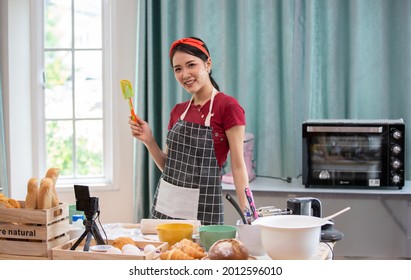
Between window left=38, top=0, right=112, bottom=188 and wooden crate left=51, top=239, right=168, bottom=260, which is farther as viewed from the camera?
window left=38, top=0, right=112, bottom=188

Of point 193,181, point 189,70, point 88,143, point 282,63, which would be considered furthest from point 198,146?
point 88,143

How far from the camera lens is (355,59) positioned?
3.68m

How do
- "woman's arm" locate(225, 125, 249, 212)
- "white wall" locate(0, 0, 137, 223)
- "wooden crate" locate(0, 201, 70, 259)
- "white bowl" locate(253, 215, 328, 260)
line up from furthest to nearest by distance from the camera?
"white wall" locate(0, 0, 137, 223) < "woman's arm" locate(225, 125, 249, 212) < "wooden crate" locate(0, 201, 70, 259) < "white bowl" locate(253, 215, 328, 260)

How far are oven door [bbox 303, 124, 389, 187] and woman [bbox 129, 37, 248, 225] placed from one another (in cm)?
109

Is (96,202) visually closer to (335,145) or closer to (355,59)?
(335,145)

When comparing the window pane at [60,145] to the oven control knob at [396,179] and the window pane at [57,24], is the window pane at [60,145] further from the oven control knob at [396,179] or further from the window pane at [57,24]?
the oven control knob at [396,179]

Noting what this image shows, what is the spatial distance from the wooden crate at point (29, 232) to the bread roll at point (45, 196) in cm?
2

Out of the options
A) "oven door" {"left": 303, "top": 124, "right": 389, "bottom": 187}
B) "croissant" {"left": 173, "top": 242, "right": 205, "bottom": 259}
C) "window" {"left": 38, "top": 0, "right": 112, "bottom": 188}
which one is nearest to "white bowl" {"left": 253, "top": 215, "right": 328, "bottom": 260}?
"croissant" {"left": 173, "top": 242, "right": 205, "bottom": 259}

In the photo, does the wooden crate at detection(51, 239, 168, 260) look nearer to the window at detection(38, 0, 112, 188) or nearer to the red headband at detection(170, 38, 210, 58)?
the red headband at detection(170, 38, 210, 58)

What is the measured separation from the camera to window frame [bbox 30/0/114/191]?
3828 mm

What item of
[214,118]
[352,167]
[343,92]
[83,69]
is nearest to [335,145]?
[352,167]

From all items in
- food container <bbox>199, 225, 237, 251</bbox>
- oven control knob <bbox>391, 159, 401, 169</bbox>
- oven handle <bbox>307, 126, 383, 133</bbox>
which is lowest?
food container <bbox>199, 225, 237, 251</bbox>

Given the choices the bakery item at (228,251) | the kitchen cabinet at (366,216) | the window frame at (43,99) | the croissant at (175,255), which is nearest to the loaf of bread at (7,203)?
the croissant at (175,255)

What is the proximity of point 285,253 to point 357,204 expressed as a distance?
1.90 m
